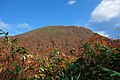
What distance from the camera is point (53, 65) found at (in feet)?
18.2

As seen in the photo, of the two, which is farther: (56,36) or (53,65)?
(56,36)

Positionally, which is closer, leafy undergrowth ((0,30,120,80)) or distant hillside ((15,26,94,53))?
leafy undergrowth ((0,30,120,80))

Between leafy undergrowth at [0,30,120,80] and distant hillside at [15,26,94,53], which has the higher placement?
distant hillside at [15,26,94,53]

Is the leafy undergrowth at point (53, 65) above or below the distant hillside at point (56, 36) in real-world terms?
below

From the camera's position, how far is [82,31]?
505 inches

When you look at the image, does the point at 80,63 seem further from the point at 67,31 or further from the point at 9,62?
the point at 67,31

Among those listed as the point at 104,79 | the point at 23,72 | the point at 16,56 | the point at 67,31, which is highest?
the point at 67,31

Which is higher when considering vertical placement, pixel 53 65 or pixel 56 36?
pixel 56 36

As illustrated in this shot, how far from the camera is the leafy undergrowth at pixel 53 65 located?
15.4ft

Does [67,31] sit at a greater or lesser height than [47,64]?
greater

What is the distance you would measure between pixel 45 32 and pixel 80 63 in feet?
22.8

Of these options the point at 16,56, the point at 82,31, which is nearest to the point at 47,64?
the point at 16,56

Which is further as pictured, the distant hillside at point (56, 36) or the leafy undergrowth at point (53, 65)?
the distant hillside at point (56, 36)

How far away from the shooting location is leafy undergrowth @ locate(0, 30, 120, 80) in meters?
4.71
